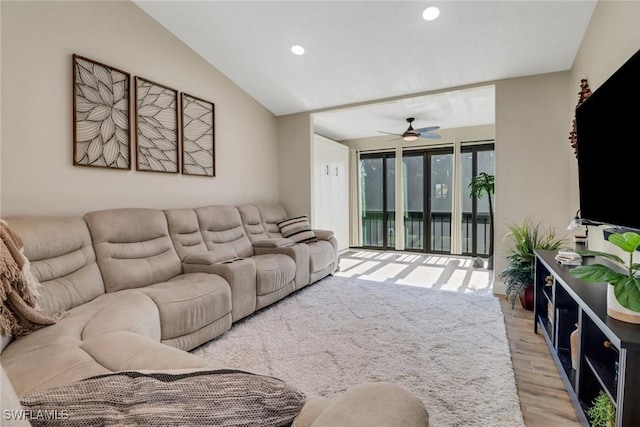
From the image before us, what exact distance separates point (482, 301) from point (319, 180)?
121 inches

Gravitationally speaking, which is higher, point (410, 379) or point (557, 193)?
point (557, 193)

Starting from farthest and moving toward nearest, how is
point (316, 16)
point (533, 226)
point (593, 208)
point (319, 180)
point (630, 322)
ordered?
point (319, 180)
point (533, 226)
point (316, 16)
point (593, 208)
point (630, 322)

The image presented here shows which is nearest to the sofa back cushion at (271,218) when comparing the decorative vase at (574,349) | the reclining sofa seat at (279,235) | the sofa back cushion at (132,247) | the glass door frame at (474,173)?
the reclining sofa seat at (279,235)

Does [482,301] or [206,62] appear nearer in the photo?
[482,301]

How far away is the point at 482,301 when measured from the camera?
Result: 128 inches

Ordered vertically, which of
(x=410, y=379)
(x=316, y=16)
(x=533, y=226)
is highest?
(x=316, y=16)

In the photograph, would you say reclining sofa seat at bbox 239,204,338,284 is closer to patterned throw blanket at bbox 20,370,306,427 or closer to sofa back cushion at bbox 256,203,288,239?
sofa back cushion at bbox 256,203,288,239

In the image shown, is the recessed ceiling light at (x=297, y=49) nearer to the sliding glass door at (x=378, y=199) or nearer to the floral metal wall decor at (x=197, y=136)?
the floral metal wall decor at (x=197, y=136)

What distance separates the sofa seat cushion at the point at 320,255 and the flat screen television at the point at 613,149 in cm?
263

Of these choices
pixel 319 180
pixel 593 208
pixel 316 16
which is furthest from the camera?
pixel 319 180

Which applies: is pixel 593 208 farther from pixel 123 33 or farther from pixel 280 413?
pixel 123 33

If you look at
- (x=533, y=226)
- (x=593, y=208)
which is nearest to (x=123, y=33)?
(x=593, y=208)

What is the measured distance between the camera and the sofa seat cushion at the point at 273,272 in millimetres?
2945

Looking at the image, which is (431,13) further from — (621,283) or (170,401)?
(170,401)
